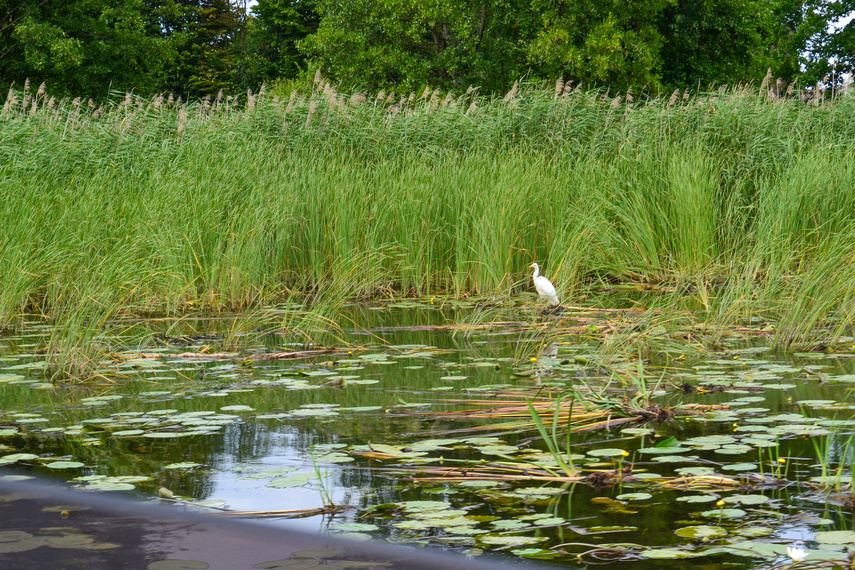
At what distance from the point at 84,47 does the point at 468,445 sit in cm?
2325

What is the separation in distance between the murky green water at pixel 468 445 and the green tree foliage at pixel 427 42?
17.0 m

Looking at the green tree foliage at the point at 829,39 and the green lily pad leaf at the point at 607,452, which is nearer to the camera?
the green lily pad leaf at the point at 607,452

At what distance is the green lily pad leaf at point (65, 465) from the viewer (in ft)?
10.5

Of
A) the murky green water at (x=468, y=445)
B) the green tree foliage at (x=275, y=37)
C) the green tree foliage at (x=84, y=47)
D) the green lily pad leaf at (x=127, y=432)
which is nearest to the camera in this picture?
the murky green water at (x=468, y=445)

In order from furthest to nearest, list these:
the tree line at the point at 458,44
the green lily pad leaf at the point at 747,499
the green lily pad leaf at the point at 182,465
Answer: the tree line at the point at 458,44
the green lily pad leaf at the point at 182,465
the green lily pad leaf at the point at 747,499

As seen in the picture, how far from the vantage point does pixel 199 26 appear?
135 ft

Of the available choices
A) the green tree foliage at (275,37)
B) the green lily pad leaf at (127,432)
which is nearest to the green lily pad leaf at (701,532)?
the green lily pad leaf at (127,432)

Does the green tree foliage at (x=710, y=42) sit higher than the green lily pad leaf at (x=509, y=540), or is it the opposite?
the green tree foliage at (x=710, y=42)

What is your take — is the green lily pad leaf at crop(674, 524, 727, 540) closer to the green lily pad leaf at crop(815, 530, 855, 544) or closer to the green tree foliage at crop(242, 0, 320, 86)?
the green lily pad leaf at crop(815, 530, 855, 544)

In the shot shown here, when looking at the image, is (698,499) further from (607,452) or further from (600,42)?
(600,42)

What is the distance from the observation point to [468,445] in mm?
3391

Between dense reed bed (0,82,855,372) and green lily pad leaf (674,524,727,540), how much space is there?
295cm

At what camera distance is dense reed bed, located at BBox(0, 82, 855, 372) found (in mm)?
6535

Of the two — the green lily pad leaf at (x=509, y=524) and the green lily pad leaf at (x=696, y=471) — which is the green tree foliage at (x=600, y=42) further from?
the green lily pad leaf at (x=509, y=524)
